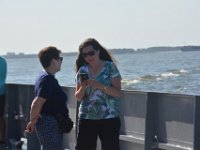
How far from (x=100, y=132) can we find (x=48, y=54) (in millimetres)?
905

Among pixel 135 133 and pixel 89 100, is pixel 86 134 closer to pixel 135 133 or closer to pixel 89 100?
pixel 89 100

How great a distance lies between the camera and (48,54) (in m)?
6.18

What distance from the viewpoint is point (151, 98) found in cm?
728

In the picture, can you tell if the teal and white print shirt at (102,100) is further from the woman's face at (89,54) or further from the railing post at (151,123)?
the railing post at (151,123)

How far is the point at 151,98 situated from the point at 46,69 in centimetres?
154

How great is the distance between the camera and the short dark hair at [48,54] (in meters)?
6.18

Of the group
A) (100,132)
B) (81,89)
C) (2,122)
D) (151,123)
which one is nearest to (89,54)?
(81,89)

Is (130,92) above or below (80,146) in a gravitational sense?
above

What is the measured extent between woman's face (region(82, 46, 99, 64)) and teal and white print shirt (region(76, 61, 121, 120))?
14cm

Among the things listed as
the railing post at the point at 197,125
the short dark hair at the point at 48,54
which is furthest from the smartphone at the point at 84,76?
the railing post at the point at 197,125

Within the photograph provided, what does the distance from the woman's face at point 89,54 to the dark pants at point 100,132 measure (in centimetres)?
59

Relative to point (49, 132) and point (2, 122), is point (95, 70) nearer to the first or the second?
point (49, 132)

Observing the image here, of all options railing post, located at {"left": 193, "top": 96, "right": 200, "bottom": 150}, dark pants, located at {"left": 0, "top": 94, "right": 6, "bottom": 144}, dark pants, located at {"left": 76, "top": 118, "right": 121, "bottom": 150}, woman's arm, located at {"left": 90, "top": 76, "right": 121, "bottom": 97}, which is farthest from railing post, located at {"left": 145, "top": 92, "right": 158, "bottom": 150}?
dark pants, located at {"left": 0, "top": 94, "right": 6, "bottom": 144}

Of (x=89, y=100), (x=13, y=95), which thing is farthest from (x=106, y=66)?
A: (x=13, y=95)
